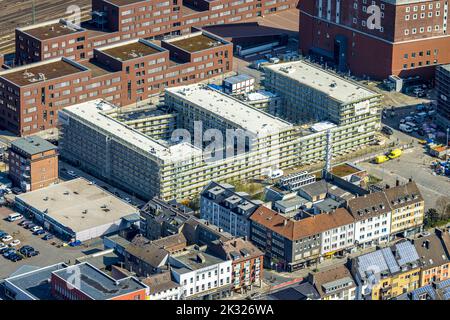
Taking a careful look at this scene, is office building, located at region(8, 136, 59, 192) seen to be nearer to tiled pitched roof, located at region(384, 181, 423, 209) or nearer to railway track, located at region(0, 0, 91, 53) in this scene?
tiled pitched roof, located at region(384, 181, 423, 209)

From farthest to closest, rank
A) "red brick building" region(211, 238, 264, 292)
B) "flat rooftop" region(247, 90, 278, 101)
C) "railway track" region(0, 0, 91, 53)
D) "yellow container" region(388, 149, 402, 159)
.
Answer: "railway track" region(0, 0, 91, 53) → "flat rooftop" region(247, 90, 278, 101) → "yellow container" region(388, 149, 402, 159) → "red brick building" region(211, 238, 264, 292)

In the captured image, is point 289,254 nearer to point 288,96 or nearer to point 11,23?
point 288,96

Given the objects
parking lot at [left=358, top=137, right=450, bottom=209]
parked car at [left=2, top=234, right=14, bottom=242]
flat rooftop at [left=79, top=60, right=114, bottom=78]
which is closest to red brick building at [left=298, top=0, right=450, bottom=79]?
parking lot at [left=358, top=137, right=450, bottom=209]

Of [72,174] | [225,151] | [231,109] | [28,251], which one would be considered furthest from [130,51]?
[28,251]

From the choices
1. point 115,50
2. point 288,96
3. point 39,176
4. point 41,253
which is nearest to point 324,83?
point 288,96
